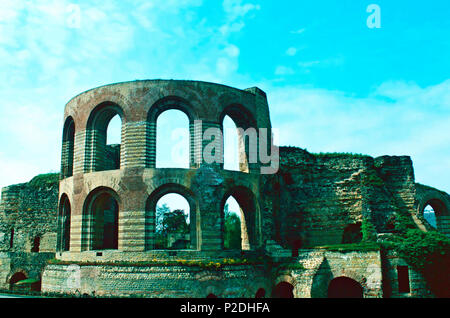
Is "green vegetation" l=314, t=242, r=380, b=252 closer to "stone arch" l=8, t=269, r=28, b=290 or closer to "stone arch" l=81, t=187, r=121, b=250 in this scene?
"stone arch" l=81, t=187, r=121, b=250

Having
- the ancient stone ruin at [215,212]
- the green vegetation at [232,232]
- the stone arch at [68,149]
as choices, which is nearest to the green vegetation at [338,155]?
the ancient stone ruin at [215,212]

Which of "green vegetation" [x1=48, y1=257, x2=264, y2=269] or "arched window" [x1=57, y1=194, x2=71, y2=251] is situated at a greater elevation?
"arched window" [x1=57, y1=194, x2=71, y2=251]

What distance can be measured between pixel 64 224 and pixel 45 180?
6.34 metres

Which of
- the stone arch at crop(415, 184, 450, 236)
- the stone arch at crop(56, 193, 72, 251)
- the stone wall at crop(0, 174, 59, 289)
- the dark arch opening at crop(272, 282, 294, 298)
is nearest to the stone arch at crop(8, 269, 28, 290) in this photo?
the stone wall at crop(0, 174, 59, 289)

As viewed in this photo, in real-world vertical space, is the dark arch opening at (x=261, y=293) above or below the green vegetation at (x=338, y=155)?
below

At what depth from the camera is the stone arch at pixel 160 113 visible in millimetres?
20750

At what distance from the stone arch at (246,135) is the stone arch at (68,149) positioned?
912 cm

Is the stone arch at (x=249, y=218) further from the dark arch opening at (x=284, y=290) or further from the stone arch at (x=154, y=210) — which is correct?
the dark arch opening at (x=284, y=290)

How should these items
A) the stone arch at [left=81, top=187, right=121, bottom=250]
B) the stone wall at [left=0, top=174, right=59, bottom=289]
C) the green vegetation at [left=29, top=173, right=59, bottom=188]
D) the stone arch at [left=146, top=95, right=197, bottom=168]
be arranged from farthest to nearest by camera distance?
the green vegetation at [left=29, top=173, right=59, bottom=188], the stone wall at [left=0, top=174, right=59, bottom=289], the stone arch at [left=81, top=187, right=121, bottom=250], the stone arch at [left=146, top=95, right=197, bottom=168]

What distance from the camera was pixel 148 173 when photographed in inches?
798

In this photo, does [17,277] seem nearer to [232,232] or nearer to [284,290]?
[284,290]

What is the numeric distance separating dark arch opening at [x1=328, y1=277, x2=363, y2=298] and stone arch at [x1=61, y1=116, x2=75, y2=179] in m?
16.2

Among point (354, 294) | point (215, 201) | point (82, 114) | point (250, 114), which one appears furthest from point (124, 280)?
point (354, 294)

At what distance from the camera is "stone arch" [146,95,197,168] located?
2075 centimetres
